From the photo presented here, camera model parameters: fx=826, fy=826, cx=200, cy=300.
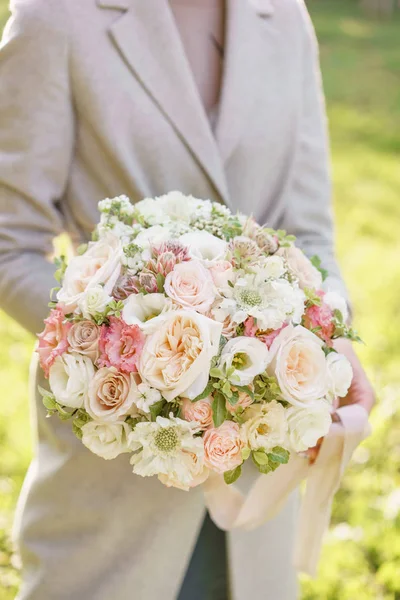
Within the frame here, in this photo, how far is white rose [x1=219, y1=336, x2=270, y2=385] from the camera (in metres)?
1.39

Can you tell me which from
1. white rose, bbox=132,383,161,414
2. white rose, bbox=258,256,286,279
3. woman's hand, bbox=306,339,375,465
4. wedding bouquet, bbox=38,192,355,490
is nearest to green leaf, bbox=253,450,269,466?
wedding bouquet, bbox=38,192,355,490

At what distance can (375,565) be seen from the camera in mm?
3273

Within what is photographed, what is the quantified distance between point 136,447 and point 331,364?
38 cm

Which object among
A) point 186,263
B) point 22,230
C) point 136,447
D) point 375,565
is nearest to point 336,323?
point 186,263

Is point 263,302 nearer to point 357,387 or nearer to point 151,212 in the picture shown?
point 151,212

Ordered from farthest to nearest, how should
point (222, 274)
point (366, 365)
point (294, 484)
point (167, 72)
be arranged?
point (366, 365) → point (167, 72) → point (294, 484) → point (222, 274)

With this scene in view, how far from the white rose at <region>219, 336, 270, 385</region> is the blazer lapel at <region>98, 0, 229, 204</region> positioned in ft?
2.06

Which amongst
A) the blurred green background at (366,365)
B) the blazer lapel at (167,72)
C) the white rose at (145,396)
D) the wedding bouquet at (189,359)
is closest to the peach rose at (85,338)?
the wedding bouquet at (189,359)

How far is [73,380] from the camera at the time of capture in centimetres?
142

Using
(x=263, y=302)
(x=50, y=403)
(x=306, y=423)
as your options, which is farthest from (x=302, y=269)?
(x=50, y=403)

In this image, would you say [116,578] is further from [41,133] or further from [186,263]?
[41,133]

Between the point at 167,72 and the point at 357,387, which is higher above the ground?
the point at 167,72

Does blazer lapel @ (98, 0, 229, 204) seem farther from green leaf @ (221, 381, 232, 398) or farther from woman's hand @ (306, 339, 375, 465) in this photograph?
green leaf @ (221, 381, 232, 398)

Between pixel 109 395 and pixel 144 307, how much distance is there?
0.55ft
